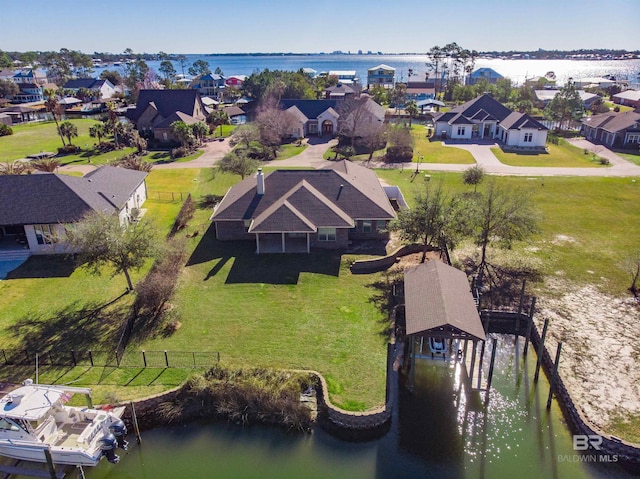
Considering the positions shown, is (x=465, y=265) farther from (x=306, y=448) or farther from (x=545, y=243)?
(x=306, y=448)

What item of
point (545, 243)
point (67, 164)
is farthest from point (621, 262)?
point (67, 164)

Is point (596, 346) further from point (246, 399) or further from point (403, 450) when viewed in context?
point (246, 399)

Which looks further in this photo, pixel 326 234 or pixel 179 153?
pixel 179 153

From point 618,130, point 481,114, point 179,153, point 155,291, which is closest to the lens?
point 155,291

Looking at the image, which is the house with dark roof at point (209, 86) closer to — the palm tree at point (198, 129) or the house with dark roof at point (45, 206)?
the palm tree at point (198, 129)

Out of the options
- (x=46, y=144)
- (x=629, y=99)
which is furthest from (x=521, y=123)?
(x=46, y=144)

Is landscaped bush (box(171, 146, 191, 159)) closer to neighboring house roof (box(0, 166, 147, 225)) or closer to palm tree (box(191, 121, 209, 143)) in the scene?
palm tree (box(191, 121, 209, 143))

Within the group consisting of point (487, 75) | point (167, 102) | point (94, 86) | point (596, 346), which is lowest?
point (596, 346)
